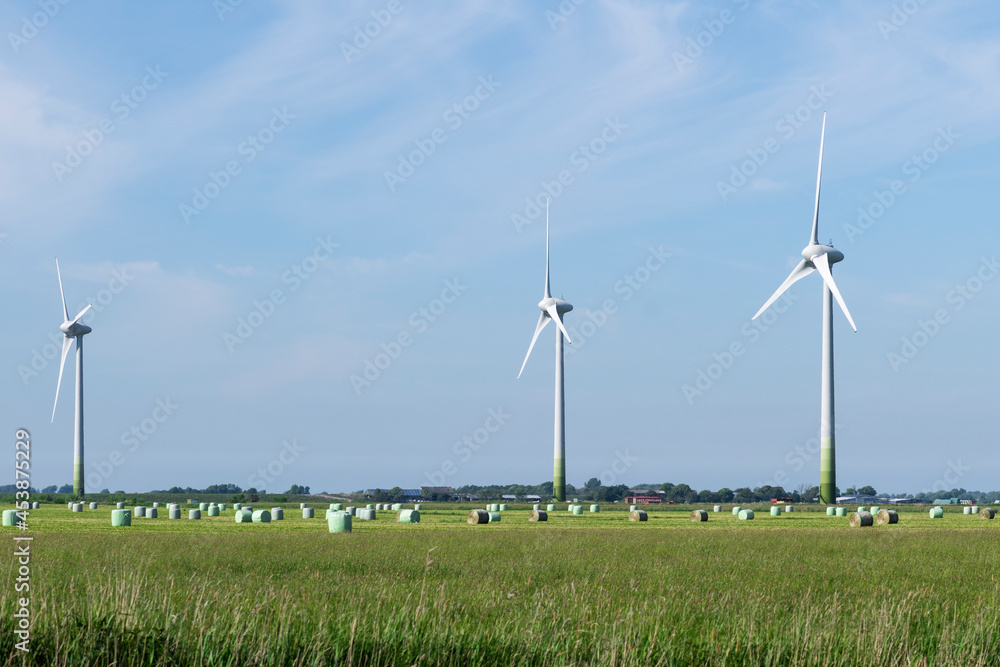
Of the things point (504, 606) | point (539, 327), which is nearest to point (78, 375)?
point (539, 327)

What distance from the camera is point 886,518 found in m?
68.7

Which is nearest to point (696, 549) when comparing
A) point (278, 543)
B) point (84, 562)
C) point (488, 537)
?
point (488, 537)

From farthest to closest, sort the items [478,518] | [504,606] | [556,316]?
[556,316] → [478,518] → [504,606]

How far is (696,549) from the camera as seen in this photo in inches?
1451

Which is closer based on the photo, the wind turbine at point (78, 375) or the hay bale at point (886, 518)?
the hay bale at point (886, 518)

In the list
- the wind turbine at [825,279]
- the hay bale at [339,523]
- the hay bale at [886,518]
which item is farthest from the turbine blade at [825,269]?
the hay bale at [339,523]

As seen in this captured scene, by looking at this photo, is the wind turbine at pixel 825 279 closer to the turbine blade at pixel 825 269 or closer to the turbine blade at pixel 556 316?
the turbine blade at pixel 825 269

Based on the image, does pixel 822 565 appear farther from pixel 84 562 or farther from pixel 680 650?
pixel 84 562

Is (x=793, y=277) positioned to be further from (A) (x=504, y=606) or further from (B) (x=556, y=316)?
(A) (x=504, y=606)

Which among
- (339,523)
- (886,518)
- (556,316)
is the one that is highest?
(556,316)

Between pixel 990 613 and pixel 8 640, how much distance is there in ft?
52.0

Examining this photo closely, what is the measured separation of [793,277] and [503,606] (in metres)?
88.1

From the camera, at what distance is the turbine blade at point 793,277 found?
9244 centimetres

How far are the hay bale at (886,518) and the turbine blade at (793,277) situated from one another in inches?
1008
